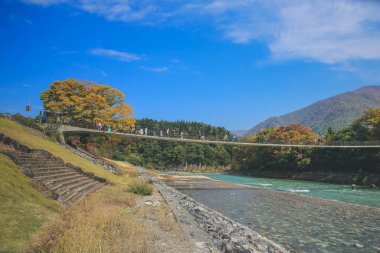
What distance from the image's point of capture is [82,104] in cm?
3878

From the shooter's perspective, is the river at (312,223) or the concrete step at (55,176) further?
the concrete step at (55,176)

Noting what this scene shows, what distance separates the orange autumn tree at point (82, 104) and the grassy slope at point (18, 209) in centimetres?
2744

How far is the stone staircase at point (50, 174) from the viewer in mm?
12055

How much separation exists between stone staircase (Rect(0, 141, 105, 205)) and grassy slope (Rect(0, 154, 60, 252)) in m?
0.54

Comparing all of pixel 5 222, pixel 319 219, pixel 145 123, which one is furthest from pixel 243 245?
pixel 145 123

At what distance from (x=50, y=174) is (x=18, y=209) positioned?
18.5 feet

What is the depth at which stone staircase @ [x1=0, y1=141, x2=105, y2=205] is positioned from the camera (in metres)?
12.1

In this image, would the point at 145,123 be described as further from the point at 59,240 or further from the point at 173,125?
the point at 59,240

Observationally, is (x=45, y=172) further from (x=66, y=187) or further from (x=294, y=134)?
(x=294, y=134)

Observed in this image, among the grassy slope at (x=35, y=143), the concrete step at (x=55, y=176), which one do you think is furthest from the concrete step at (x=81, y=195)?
the grassy slope at (x=35, y=143)

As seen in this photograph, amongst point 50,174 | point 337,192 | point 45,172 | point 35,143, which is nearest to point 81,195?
point 50,174

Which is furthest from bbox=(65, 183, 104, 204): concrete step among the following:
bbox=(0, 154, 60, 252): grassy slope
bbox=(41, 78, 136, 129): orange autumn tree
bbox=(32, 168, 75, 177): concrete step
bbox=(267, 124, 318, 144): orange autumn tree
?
bbox=(267, 124, 318, 144): orange autumn tree

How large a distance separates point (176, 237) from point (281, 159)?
175 ft

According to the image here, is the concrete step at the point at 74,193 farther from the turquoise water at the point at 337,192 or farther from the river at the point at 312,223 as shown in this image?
the turquoise water at the point at 337,192
